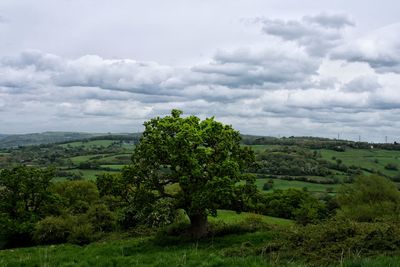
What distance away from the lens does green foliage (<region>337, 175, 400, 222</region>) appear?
181 feet

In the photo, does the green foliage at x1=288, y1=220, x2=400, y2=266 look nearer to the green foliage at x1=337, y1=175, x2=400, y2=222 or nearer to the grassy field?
the grassy field

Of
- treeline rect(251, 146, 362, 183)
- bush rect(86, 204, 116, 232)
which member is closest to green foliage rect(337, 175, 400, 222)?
bush rect(86, 204, 116, 232)

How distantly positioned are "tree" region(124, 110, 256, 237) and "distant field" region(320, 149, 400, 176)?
104m

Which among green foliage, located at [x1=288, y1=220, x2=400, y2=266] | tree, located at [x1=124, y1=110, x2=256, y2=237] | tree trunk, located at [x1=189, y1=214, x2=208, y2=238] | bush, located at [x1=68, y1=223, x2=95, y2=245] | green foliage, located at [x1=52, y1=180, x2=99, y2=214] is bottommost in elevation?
bush, located at [x1=68, y1=223, x2=95, y2=245]

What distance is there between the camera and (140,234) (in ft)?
129

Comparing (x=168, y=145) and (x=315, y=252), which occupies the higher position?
(x=168, y=145)

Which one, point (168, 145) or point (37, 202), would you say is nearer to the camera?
point (168, 145)

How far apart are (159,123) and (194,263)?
17.2 meters

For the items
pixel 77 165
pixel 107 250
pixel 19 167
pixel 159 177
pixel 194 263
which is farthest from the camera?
pixel 77 165

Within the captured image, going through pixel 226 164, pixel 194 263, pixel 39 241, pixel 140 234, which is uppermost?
pixel 226 164

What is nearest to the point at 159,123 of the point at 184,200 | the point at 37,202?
the point at 184,200

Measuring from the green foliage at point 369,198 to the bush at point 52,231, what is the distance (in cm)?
3521

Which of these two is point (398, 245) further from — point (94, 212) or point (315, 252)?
point (94, 212)

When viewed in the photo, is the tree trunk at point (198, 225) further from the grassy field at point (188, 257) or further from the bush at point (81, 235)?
the bush at point (81, 235)
